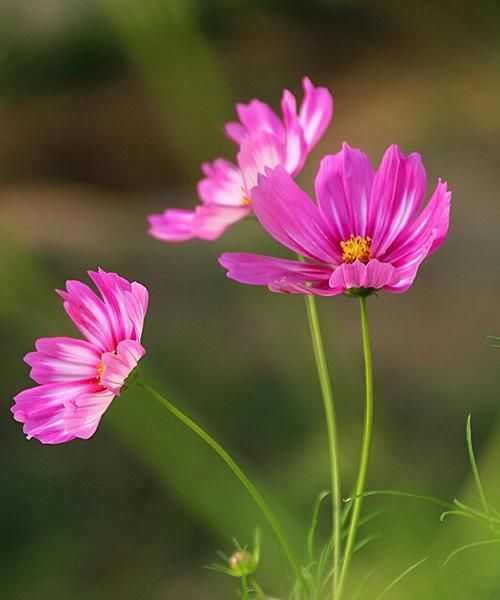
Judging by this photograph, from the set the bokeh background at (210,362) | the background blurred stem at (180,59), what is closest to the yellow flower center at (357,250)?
the bokeh background at (210,362)

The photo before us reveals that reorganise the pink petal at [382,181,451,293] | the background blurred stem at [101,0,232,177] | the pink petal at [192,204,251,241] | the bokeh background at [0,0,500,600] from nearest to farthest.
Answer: the pink petal at [382,181,451,293] < the pink petal at [192,204,251,241] < the background blurred stem at [101,0,232,177] < the bokeh background at [0,0,500,600]

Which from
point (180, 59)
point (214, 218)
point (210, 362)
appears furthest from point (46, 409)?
point (210, 362)

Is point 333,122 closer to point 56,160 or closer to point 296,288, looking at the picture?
point 56,160

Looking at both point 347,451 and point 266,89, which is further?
point 266,89

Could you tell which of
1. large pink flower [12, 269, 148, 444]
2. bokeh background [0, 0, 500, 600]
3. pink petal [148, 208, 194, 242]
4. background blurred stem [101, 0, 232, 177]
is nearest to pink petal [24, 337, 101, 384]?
large pink flower [12, 269, 148, 444]

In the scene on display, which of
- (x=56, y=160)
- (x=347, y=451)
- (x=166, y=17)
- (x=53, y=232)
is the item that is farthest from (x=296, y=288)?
(x=56, y=160)

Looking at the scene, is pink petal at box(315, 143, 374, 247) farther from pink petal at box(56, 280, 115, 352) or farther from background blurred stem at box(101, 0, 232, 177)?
background blurred stem at box(101, 0, 232, 177)

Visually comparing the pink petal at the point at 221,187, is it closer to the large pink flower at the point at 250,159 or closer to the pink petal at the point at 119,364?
the large pink flower at the point at 250,159
